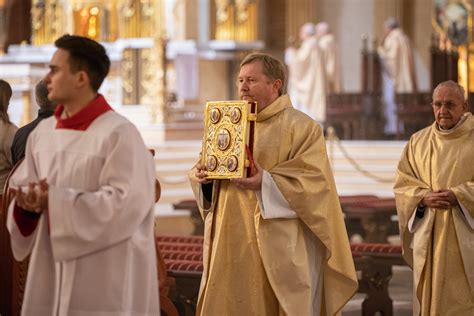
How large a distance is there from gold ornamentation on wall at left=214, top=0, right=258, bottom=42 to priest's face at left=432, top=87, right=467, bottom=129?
41.9 ft

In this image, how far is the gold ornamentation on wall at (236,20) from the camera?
19.6 m

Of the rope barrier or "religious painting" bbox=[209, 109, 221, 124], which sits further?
the rope barrier

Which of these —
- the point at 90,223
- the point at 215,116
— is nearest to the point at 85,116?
the point at 90,223

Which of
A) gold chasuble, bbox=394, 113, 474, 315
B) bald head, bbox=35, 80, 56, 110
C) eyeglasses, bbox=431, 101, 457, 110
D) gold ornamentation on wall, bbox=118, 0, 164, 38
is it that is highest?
gold ornamentation on wall, bbox=118, 0, 164, 38

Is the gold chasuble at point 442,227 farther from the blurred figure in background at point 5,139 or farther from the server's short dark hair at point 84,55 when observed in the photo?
the server's short dark hair at point 84,55

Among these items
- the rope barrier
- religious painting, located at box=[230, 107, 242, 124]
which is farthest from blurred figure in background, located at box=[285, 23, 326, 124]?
religious painting, located at box=[230, 107, 242, 124]

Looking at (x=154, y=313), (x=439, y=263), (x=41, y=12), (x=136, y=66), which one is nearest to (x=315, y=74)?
(x=136, y=66)

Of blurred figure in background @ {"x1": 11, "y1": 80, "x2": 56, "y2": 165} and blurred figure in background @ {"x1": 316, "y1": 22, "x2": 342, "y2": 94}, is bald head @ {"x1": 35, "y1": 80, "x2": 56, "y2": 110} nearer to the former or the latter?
blurred figure in background @ {"x1": 11, "y1": 80, "x2": 56, "y2": 165}

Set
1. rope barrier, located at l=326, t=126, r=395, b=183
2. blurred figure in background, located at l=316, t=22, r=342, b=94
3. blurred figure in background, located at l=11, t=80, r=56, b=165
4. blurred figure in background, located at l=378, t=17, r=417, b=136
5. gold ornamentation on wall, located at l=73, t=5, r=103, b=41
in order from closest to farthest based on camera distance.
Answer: blurred figure in background, located at l=11, t=80, r=56, b=165 → rope barrier, located at l=326, t=126, r=395, b=183 → gold ornamentation on wall, located at l=73, t=5, r=103, b=41 → blurred figure in background, located at l=316, t=22, r=342, b=94 → blurred figure in background, located at l=378, t=17, r=417, b=136

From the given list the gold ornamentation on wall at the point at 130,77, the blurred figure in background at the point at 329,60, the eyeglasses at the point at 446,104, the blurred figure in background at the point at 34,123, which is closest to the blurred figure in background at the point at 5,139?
the blurred figure in background at the point at 34,123

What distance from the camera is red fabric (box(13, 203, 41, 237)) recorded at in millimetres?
4773

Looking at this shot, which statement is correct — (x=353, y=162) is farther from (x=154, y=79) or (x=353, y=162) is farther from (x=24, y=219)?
(x=24, y=219)

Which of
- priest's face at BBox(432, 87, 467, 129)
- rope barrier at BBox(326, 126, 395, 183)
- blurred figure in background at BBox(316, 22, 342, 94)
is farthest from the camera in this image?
blurred figure in background at BBox(316, 22, 342, 94)

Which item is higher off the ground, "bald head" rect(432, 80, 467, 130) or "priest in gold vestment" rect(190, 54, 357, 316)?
"bald head" rect(432, 80, 467, 130)
